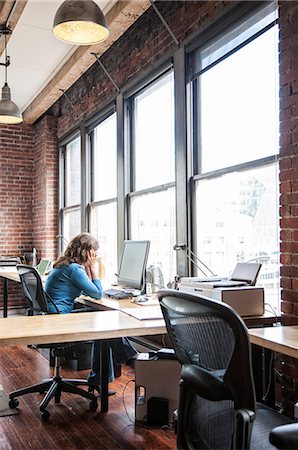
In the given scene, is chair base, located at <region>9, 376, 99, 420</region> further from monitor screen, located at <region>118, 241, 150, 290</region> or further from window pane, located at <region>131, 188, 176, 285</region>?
window pane, located at <region>131, 188, 176, 285</region>

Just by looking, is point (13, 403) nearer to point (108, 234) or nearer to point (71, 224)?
point (108, 234)

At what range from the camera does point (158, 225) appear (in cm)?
448

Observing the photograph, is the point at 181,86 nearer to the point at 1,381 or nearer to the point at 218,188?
the point at 218,188

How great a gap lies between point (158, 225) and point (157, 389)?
1.82m

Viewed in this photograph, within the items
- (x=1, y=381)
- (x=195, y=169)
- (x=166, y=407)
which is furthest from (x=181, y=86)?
(x=1, y=381)

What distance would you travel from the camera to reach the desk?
2254 millimetres

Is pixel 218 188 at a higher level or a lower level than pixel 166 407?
higher

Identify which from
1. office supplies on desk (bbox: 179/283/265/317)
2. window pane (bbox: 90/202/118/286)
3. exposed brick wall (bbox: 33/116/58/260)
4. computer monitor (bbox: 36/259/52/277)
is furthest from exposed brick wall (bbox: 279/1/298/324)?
exposed brick wall (bbox: 33/116/58/260)

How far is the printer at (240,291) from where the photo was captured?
269cm

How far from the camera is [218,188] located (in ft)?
11.9

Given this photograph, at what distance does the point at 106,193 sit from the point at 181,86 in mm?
2076

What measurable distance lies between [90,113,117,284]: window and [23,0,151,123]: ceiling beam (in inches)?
25.9

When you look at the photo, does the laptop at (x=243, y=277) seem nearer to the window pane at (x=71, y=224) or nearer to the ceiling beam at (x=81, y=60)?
the ceiling beam at (x=81, y=60)

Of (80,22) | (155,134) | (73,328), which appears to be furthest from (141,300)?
A: (80,22)
